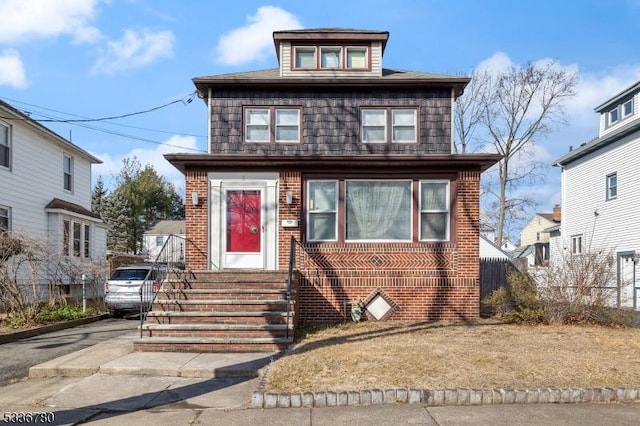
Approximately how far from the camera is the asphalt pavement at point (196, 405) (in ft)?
19.3

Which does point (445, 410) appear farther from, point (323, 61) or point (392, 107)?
point (323, 61)

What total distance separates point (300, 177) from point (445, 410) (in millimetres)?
7310

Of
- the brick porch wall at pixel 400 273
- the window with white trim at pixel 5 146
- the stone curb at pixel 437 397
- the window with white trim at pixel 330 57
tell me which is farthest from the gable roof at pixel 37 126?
the stone curb at pixel 437 397

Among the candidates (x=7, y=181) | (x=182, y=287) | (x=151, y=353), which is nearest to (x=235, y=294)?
(x=182, y=287)

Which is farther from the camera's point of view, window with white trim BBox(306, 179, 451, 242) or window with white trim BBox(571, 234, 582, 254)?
window with white trim BBox(571, 234, 582, 254)

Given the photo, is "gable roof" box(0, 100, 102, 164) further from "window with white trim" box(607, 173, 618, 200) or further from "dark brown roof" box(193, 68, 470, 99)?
"window with white trim" box(607, 173, 618, 200)

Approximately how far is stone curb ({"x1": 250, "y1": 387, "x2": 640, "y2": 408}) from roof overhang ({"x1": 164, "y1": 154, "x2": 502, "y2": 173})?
6545mm

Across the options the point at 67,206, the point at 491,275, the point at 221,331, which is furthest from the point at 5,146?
the point at 491,275

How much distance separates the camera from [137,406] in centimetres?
648

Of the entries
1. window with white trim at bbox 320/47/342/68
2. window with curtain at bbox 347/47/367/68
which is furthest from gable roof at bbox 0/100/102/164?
window with curtain at bbox 347/47/367/68

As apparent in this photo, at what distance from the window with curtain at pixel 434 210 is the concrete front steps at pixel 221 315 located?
136 inches

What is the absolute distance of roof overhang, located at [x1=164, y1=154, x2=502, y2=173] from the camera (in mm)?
12195

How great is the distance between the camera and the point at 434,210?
41.0 feet

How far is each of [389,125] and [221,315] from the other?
655 centimetres
